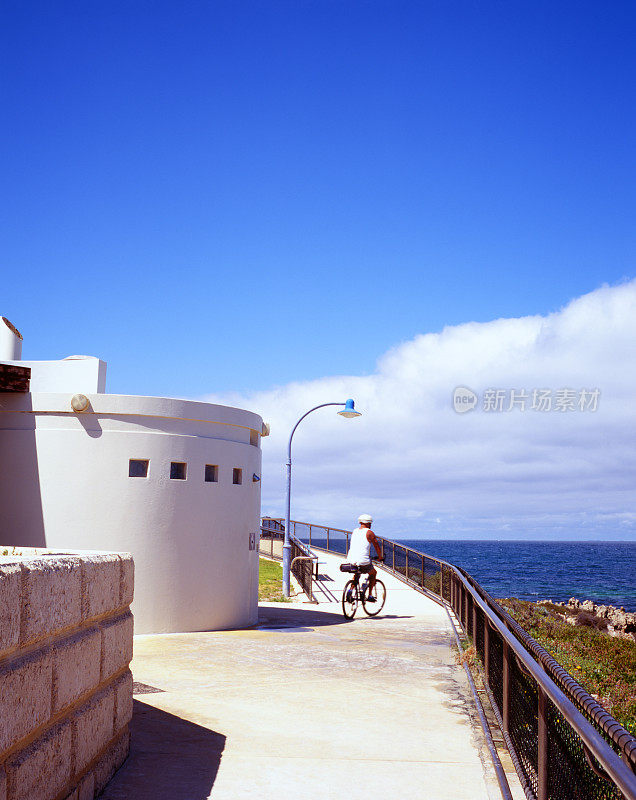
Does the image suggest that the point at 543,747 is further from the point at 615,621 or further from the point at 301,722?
the point at 615,621

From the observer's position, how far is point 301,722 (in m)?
7.51

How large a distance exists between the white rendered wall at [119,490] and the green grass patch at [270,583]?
761 centimetres

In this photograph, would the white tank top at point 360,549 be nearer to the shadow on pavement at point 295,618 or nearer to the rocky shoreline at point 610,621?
the shadow on pavement at point 295,618

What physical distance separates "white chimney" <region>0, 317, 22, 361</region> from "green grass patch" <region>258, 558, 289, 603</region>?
9.13 meters

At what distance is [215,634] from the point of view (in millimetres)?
13281

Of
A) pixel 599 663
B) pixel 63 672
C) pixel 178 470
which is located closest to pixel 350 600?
pixel 178 470

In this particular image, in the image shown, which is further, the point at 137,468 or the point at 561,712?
the point at 137,468

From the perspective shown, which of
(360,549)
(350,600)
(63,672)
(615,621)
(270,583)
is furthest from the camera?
(615,621)

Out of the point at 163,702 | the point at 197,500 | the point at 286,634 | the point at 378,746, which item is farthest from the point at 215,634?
the point at 378,746

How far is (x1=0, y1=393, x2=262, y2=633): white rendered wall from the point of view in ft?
42.5

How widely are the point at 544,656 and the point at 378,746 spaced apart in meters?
2.45

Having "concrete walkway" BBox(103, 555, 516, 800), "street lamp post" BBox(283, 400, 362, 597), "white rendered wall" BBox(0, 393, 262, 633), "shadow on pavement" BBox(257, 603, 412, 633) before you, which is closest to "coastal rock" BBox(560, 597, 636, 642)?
"street lamp post" BBox(283, 400, 362, 597)

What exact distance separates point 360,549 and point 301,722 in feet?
26.0

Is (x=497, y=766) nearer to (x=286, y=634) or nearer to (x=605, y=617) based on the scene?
(x=286, y=634)
